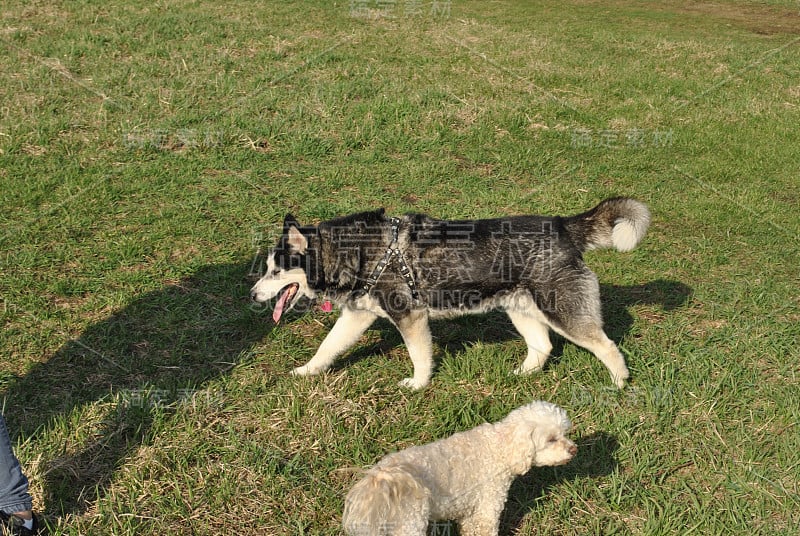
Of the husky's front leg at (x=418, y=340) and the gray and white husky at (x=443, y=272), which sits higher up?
the gray and white husky at (x=443, y=272)

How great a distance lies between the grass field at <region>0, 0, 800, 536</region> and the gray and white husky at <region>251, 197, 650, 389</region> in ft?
1.42

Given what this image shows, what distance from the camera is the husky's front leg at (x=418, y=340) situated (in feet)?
17.9

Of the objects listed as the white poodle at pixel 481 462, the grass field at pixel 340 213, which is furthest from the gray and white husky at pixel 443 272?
the white poodle at pixel 481 462

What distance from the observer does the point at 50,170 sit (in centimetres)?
891

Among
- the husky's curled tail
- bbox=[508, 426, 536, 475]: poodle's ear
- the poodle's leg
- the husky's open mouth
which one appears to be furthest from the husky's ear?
bbox=[508, 426, 536, 475]: poodle's ear

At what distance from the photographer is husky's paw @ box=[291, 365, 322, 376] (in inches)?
219

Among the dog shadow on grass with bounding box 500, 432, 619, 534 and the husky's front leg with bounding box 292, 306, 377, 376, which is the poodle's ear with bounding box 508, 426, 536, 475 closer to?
the dog shadow on grass with bounding box 500, 432, 619, 534

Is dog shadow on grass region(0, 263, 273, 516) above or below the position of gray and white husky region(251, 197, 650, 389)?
below

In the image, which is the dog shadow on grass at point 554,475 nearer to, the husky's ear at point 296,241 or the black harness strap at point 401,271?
the black harness strap at point 401,271

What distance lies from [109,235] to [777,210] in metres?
8.45

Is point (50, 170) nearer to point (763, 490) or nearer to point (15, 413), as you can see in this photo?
point (15, 413)

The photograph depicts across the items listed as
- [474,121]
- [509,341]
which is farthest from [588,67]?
[509,341]

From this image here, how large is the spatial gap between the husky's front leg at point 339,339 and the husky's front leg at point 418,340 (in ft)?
1.16

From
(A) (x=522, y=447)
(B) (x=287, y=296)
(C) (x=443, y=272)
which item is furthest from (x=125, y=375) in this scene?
(A) (x=522, y=447)
